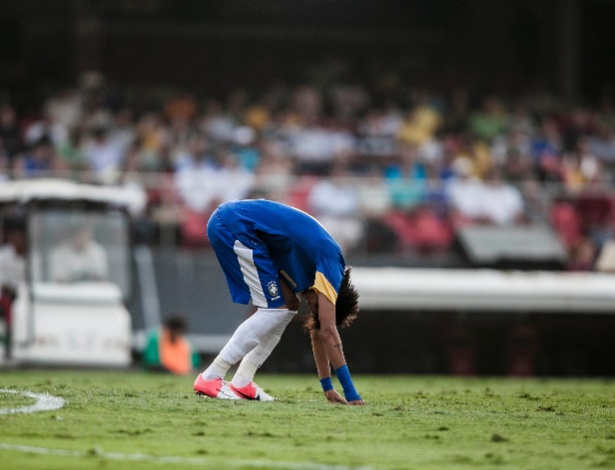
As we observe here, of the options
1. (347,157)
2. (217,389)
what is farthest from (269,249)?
(347,157)

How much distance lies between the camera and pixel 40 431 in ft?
27.5

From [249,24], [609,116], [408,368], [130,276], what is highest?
[249,24]

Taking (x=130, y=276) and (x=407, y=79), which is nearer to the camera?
(x=130, y=276)

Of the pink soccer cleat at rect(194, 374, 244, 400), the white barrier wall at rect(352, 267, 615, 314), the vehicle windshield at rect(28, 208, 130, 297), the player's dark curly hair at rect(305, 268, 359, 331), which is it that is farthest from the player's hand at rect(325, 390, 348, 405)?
the vehicle windshield at rect(28, 208, 130, 297)

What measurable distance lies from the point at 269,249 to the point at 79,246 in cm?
1211

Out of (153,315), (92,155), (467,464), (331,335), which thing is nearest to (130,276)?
(153,315)

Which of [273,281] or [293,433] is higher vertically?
[273,281]

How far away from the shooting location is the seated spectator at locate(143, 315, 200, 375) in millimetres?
20344

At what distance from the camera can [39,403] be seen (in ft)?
32.8

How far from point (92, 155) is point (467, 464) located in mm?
18570

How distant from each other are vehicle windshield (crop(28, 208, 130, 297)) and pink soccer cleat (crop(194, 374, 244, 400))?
11292 millimetres

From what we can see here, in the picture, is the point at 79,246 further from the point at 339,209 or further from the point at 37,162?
the point at 339,209

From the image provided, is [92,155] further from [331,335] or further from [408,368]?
[331,335]

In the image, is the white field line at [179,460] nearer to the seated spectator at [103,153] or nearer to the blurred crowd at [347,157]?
the blurred crowd at [347,157]
